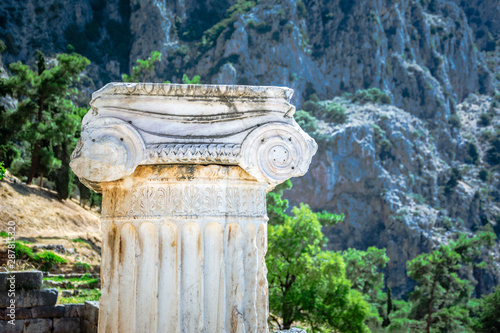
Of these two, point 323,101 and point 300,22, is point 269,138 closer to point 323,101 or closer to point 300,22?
point 323,101

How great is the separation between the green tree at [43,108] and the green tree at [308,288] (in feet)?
42.8

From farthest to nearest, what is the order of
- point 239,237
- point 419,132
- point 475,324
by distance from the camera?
1. point 419,132
2. point 475,324
3. point 239,237

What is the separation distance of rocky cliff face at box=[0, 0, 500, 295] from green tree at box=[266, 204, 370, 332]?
49.4 m

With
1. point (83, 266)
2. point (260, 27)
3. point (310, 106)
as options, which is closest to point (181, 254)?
point (83, 266)

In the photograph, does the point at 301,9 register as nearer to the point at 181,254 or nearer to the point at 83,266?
the point at 83,266

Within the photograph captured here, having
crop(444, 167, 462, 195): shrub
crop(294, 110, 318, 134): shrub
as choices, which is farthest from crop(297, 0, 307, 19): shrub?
crop(444, 167, 462, 195): shrub

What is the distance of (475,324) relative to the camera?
84.5ft

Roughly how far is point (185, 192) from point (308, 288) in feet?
49.8

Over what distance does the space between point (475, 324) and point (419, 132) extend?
5169cm

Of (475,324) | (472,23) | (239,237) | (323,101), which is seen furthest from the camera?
(472,23)

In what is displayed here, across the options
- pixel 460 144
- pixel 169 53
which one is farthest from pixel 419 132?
pixel 169 53

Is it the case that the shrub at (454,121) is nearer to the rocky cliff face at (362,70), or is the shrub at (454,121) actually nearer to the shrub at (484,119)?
the rocky cliff face at (362,70)

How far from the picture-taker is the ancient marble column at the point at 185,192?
3.64 meters

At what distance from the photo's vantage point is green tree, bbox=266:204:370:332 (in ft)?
58.0
